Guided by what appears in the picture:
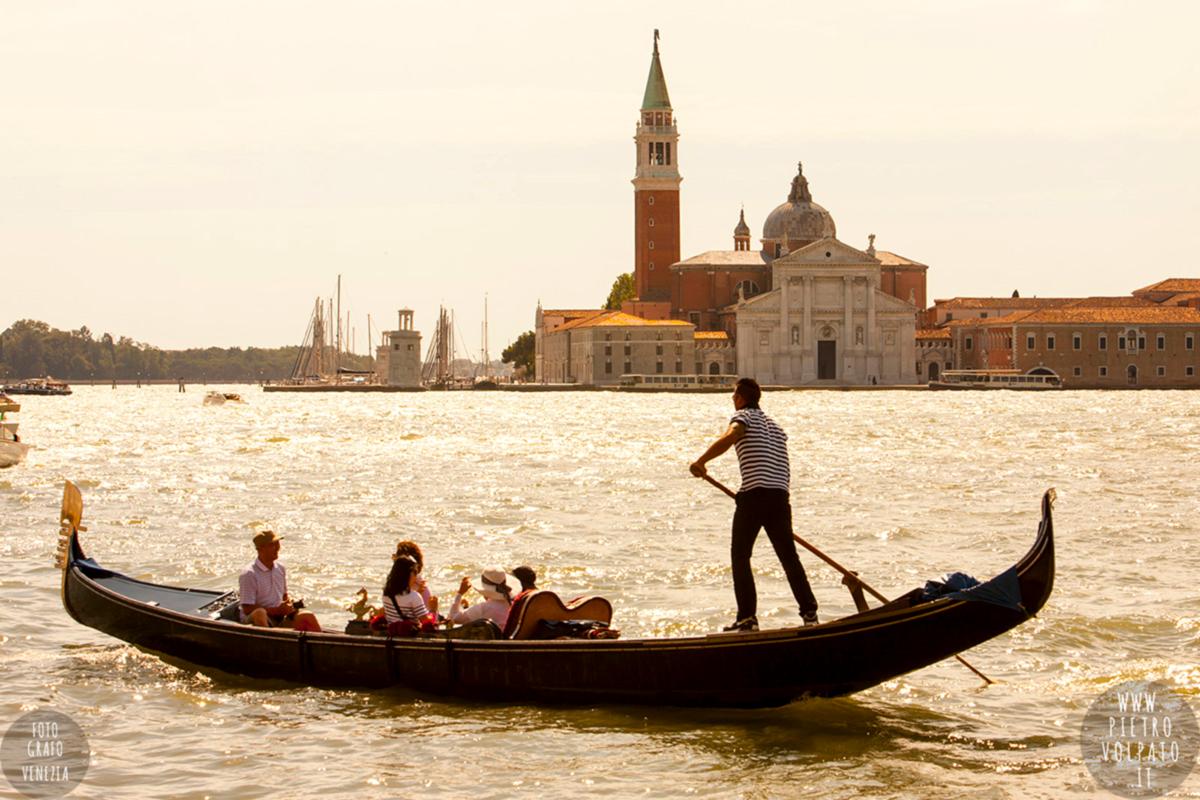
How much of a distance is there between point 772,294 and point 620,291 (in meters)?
29.3

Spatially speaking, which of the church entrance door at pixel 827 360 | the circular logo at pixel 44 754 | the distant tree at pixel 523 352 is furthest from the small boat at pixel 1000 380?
the circular logo at pixel 44 754

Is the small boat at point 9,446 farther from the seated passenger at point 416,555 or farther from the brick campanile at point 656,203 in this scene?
the brick campanile at point 656,203

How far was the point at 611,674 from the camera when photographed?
9.07 metres

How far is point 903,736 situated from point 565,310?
109547mm

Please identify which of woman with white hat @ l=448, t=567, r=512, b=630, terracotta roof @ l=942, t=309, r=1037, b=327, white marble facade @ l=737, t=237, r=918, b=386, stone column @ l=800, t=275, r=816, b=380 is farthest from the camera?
terracotta roof @ l=942, t=309, r=1037, b=327

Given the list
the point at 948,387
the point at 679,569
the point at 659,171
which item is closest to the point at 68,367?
the point at 659,171

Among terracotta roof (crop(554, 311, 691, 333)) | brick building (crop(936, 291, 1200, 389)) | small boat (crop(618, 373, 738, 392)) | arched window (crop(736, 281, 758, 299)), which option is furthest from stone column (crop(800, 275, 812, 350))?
brick building (crop(936, 291, 1200, 389))

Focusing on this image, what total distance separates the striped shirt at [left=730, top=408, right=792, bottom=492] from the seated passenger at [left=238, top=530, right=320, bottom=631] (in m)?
2.86

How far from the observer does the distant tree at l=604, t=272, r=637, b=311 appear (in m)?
121

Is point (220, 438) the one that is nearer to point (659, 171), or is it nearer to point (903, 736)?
point (903, 736)

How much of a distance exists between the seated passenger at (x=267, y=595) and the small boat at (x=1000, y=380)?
89.8m

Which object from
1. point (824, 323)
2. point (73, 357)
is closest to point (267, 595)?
point (824, 323)

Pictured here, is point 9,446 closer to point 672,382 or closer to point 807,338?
point 807,338

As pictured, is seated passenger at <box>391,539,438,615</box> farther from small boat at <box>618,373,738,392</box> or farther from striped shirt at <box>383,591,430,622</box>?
small boat at <box>618,373,738,392</box>
